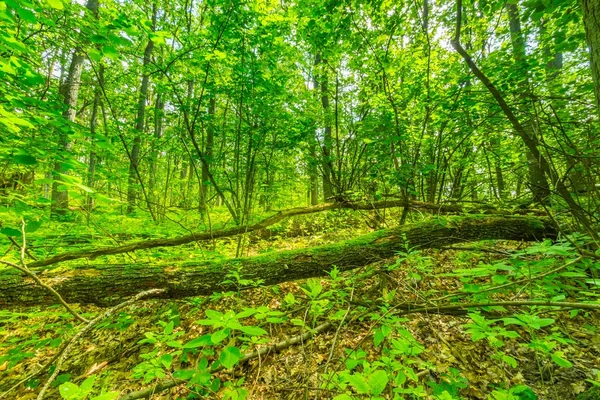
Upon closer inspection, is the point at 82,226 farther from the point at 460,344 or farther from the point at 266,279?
the point at 460,344

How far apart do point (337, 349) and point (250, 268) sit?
128 cm

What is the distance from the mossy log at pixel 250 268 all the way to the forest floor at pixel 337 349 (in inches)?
9.1

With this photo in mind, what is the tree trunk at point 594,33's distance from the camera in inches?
46.6

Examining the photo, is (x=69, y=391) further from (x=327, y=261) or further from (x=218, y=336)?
(x=327, y=261)

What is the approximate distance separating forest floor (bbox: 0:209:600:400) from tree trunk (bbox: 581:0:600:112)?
1.34 meters

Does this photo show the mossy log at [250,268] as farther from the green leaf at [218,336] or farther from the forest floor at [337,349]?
the green leaf at [218,336]

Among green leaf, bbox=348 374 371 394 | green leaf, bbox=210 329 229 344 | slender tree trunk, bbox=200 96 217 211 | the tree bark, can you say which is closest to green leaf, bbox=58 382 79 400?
green leaf, bbox=210 329 229 344

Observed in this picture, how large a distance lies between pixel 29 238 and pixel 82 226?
1.34 metres

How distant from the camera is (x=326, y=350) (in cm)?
→ 273

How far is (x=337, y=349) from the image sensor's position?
2.70 metres

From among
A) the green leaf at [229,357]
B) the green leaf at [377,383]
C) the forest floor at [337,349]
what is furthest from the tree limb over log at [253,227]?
the green leaf at [229,357]

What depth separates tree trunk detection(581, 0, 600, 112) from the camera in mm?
1185

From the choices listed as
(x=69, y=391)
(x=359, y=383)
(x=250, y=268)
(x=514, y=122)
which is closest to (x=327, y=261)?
(x=250, y=268)

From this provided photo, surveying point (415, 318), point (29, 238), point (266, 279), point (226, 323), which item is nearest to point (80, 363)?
point (29, 238)
